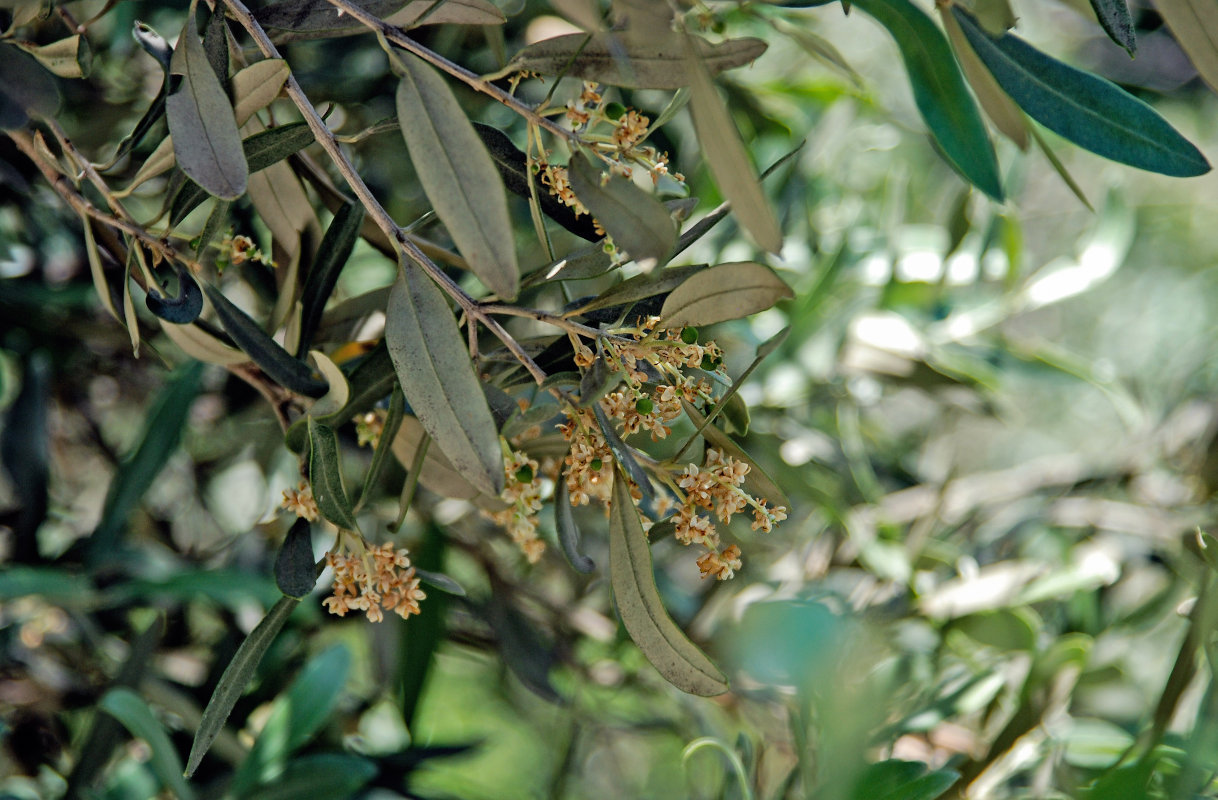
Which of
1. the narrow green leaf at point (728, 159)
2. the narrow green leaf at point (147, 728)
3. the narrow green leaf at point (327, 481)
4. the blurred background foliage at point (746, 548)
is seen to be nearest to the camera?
the narrow green leaf at point (728, 159)

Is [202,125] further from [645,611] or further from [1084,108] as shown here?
[1084,108]

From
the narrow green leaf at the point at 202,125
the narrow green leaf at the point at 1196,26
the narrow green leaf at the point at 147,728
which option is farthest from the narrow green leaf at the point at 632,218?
the narrow green leaf at the point at 147,728

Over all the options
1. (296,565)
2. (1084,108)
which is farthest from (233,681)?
(1084,108)

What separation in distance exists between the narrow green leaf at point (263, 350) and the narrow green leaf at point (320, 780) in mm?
353

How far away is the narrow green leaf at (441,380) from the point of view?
41cm

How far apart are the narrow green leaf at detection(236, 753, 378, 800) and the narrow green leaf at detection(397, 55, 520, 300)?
517 mm

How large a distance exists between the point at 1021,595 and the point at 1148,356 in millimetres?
1529

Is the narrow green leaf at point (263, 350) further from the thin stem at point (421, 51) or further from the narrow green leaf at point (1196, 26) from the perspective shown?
the narrow green leaf at point (1196, 26)

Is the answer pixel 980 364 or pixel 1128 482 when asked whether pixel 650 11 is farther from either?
pixel 1128 482

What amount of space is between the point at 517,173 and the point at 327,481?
0.20 meters

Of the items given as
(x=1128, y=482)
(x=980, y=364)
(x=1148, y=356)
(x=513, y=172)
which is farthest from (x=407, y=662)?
(x=1148, y=356)

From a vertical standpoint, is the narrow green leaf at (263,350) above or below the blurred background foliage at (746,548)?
above

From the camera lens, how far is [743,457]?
1.58 ft

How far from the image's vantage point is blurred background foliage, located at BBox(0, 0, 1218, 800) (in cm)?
78
